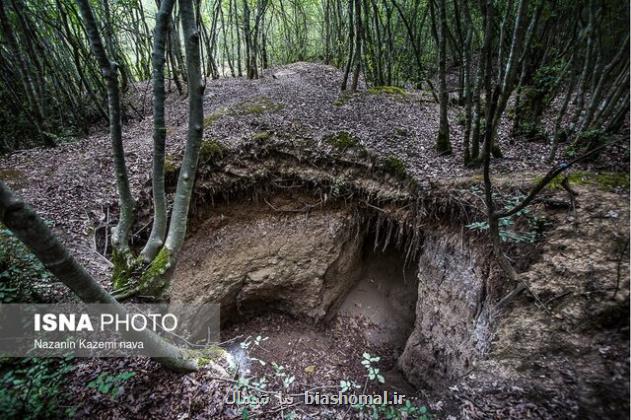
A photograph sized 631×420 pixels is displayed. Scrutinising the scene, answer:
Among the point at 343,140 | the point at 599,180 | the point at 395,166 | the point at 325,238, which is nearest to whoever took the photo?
the point at 599,180

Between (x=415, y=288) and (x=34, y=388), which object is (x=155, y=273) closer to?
(x=34, y=388)

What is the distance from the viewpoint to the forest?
2.74 metres

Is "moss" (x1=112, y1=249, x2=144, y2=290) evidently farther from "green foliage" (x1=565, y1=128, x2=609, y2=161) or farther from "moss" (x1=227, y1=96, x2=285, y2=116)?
"green foliage" (x1=565, y1=128, x2=609, y2=161)

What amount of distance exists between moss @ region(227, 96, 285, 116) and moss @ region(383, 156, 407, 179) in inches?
108

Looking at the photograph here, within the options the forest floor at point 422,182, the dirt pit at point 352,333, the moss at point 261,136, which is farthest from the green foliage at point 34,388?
the moss at point 261,136

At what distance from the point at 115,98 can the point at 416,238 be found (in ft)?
14.5

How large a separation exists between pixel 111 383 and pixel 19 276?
1.74 meters

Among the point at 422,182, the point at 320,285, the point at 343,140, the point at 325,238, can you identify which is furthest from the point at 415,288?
the point at 343,140

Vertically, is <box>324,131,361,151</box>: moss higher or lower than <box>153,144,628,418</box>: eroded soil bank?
higher

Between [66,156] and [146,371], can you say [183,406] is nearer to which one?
[146,371]

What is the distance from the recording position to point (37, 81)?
656 cm

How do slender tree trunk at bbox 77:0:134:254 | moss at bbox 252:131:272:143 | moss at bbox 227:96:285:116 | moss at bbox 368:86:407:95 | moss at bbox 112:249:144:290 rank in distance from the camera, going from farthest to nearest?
moss at bbox 368:86:407:95, moss at bbox 227:96:285:116, moss at bbox 252:131:272:143, moss at bbox 112:249:144:290, slender tree trunk at bbox 77:0:134:254

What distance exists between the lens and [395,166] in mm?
4773

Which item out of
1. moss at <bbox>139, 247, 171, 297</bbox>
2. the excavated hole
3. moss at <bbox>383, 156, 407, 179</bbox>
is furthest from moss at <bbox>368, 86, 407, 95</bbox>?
moss at <bbox>139, 247, 171, 297</bbox>
